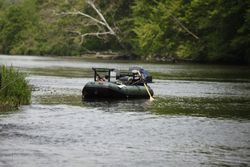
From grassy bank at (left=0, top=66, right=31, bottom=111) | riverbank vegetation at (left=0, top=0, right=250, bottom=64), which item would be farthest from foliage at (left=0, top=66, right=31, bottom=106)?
riverbank vegetation at (left=0, top=0, right=250, bottom=64)

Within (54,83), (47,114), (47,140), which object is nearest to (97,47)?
(54,83)

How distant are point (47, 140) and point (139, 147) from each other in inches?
131

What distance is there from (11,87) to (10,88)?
0.07m

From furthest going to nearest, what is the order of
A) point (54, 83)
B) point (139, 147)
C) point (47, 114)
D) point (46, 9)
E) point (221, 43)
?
1. point (46, 9)
2. point (221, 43)
3. point (54, 83)
4. point (47, 114)
5. point (139, 147)

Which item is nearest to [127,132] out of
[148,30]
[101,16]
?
[148,30]

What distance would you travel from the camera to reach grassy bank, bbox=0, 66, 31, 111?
108 feet

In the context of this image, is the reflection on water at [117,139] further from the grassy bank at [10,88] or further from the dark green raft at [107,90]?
the dark green raft at [107,90]

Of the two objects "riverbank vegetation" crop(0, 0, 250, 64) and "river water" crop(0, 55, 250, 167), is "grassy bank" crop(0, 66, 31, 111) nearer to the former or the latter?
"river water" crop(0, 55, 250, 167)

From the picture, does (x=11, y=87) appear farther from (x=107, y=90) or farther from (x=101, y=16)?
(x=101, y=16)

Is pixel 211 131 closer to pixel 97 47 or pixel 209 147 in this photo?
pixel 209 147

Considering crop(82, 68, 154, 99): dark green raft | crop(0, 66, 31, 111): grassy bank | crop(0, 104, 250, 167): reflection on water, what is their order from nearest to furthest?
crop(0, 104, 250, 167): reflection on water
crop(0, 66, 31, 111): grassy bank
crop(82, 68, 154, 99): dark green raft

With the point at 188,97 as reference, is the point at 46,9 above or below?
above

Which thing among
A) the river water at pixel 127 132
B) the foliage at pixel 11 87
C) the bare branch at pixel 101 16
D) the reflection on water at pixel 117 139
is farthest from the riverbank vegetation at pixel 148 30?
the reflection on water at pixel 117 139

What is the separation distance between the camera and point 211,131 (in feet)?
92.4
